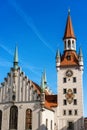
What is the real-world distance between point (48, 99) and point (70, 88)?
276 inches

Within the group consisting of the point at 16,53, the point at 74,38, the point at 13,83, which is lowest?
the point at 13,83

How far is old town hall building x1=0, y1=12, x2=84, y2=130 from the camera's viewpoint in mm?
72125

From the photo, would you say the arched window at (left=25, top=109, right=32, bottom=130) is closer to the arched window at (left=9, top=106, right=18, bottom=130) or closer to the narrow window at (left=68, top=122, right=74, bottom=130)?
the arched window at (left=9, top=106, right=18, bottom=130)

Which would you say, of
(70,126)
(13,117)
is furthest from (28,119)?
(70,126)

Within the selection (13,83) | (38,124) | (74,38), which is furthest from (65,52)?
(38,124)

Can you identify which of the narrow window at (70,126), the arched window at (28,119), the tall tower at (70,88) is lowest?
the narrow window at (70,126)

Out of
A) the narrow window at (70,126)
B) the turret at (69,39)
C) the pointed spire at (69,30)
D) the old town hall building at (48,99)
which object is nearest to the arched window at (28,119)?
the old town hall building at (48,99)

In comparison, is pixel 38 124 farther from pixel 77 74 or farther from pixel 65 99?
pixel 77 74

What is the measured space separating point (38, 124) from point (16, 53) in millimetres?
19679

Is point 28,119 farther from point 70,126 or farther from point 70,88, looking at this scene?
point 70,88

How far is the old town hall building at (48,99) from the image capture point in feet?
237

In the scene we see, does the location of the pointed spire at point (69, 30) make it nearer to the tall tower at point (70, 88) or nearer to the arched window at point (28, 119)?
the tall tower at point (70, 88)

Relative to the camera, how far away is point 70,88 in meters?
81.9

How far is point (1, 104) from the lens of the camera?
247ft
